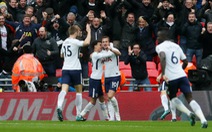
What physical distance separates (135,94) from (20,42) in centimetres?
546

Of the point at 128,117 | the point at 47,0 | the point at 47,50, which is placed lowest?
the point at 128,117

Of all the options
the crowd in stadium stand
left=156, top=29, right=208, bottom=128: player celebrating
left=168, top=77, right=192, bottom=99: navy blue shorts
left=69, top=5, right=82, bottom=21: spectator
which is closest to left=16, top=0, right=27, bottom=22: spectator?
the crowd in stadium stand

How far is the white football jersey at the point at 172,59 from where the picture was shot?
58.1 ft

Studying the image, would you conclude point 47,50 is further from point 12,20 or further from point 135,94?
point 135,94

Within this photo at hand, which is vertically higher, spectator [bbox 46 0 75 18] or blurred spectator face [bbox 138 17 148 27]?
spectator [bbox 46 0 75 18]

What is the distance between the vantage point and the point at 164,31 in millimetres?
18094

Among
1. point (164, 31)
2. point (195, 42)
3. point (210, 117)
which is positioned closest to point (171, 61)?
point (164, 31)

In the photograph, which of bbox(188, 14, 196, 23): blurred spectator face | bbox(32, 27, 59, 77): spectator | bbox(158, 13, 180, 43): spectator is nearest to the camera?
bbox(188, 14, 196, 23): blurred spectator face

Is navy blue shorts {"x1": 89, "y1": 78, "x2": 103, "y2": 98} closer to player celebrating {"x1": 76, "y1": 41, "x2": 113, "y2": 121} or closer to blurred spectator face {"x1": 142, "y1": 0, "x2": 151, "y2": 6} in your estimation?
player celebrating {"x1": 76, "y1": 41, "x2": 113, "y2": 121}

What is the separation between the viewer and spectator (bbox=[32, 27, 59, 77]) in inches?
1037

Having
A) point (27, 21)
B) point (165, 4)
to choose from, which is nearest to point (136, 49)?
point (165, 4)

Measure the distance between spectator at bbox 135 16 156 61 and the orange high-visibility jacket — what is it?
3690 millimetres

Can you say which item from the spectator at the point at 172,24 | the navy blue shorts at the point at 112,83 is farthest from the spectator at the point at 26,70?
the spectator at the point at 172,24

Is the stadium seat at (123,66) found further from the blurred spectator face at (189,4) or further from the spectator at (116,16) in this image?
the blurred spectator face at (189,4)
